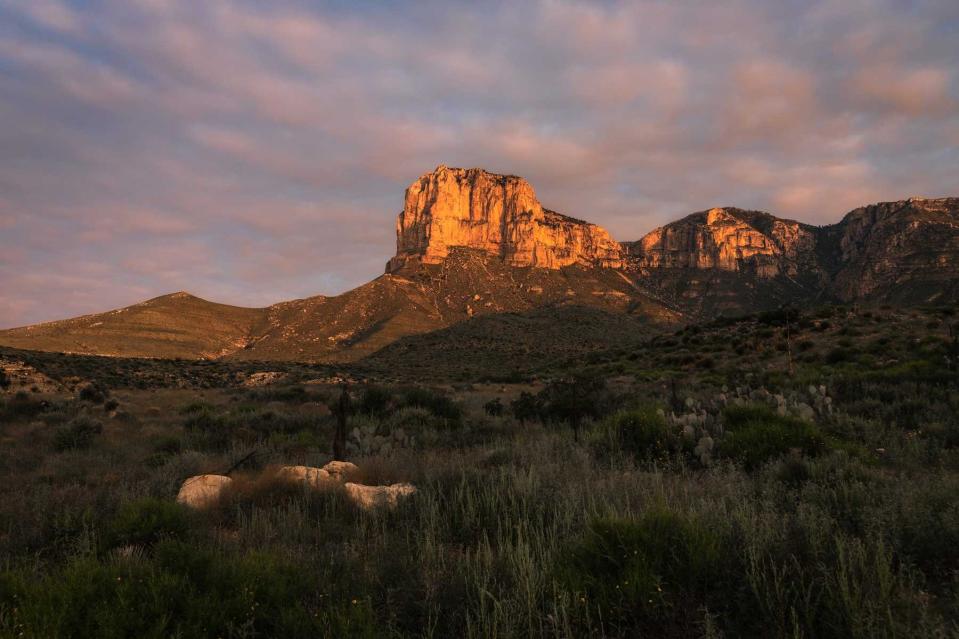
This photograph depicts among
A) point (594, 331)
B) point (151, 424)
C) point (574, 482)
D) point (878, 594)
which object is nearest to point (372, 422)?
point (151, 424)

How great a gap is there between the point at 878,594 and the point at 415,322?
115m

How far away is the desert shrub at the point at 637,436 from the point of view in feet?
27.4

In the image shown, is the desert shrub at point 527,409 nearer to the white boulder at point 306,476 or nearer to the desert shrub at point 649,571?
the white boulder at point 306,476

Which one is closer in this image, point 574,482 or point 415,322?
point 574,482

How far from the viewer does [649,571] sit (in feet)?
11.0

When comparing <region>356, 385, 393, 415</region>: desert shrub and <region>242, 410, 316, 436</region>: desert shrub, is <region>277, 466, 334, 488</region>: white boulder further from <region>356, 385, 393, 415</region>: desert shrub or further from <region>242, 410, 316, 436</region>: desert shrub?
<region>356, 385, 393, 415</region>: desert shrub

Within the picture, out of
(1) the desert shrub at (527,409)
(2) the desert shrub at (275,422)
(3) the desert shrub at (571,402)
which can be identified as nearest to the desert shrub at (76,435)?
(2) the desert shrub at (275,422)

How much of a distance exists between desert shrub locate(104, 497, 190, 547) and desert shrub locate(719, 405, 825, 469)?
704 centimetres

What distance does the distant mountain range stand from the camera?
→ 102250mm

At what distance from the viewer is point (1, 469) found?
896 cm

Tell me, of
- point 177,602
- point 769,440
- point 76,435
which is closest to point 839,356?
point 769,440

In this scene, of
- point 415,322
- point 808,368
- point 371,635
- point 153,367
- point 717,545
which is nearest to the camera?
point 371,635

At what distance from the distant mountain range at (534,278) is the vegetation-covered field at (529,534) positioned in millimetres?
72319

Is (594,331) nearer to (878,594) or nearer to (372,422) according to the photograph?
Answer: (372,422)
